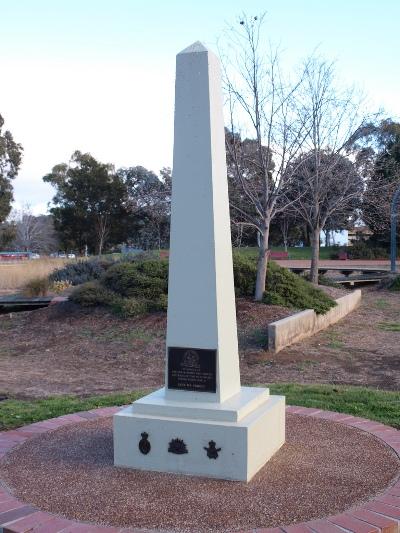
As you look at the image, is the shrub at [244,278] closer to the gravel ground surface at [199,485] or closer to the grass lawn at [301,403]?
the grass lawn at [301,403]

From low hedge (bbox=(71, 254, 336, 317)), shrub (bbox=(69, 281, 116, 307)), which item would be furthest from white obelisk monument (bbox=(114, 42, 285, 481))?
shrub (bbox=(69, 281, 116, 307))

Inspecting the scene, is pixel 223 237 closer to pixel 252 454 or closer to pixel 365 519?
pixel 252 454

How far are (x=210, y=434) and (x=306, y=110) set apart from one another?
1426cm

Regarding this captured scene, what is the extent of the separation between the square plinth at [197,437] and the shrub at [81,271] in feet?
51.2

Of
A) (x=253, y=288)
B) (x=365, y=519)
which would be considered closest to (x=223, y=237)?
(x=365, y=519)

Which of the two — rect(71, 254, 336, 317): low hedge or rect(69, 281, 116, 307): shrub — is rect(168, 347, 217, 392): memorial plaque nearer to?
rect(71, 254, 336, 317): low hedge

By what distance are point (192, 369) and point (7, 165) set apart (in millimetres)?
40263

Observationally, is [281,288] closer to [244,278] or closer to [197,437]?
[244,278]

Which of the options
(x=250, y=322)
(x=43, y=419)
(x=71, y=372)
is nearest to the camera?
(x=43, y=419)

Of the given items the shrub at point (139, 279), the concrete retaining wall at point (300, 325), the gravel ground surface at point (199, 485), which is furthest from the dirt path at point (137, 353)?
the gravel ground surface at point (199, 485)

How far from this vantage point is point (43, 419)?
6.38m

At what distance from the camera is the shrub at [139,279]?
1425 cm

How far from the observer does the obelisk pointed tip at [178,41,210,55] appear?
4742 millimetres

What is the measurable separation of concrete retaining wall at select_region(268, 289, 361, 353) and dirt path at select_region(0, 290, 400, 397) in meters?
0.18
